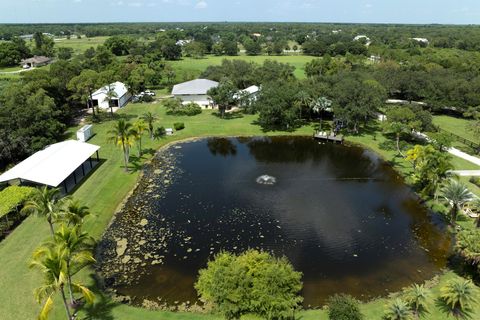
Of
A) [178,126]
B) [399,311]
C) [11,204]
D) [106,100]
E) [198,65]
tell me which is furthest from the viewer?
[198,65]

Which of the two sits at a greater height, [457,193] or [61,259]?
[61,259]

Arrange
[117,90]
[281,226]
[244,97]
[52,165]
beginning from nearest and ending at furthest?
[281,226]
[52,165]
[244,97]
[117,90]

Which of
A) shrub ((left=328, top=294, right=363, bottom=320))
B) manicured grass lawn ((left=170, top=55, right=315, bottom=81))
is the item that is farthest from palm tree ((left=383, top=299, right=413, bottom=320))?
manicured grass lawn ((left=170, top=55, right=315, bottom=81))

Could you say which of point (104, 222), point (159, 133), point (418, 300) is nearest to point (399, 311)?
point (418, 300)

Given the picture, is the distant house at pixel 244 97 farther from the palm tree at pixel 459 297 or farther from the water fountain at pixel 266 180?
the palm tree at pixel 459 297

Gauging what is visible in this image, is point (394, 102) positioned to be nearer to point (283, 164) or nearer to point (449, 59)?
point (449, 59)

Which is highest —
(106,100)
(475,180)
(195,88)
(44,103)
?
(44,103)

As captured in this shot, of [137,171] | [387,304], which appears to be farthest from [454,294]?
[137,171]

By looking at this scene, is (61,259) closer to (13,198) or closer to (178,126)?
(13,198)
